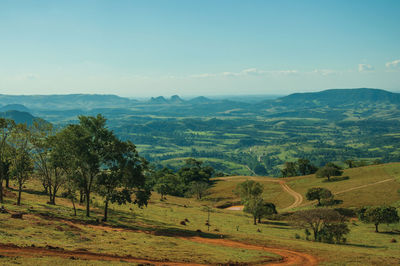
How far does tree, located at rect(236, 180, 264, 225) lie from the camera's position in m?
73.4

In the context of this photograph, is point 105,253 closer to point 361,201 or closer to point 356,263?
point 356,263

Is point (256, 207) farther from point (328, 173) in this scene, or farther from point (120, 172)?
point (328, 173)

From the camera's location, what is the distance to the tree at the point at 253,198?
241ft

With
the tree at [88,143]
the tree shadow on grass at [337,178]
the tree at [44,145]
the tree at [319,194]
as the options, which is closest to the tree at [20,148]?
the tree at [44,145]

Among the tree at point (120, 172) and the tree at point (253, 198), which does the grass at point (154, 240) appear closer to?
the tree at point (120, 172)

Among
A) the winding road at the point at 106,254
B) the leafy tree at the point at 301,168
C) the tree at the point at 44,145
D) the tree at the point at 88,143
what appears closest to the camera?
the winding road at the point at 106,254

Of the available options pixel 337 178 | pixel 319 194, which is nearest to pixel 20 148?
pixel 319 194

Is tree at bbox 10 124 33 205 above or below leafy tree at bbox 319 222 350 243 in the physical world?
above

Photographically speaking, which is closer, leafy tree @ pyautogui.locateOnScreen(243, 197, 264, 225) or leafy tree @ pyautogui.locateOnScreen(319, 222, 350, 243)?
leafy tree @ pyautogui.locateOnScreen(319, 222, 350, 243)

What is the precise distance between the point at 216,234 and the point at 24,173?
154ft

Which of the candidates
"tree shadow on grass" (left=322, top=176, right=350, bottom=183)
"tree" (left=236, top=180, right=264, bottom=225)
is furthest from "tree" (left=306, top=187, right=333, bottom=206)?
"tree shadow on grass" (left=322, top=176, right=350, bottom=183)

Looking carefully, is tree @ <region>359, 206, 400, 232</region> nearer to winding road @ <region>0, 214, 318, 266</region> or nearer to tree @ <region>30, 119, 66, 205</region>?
winding road @ <region>0, 214, 318, 266</region>

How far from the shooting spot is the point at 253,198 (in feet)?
260

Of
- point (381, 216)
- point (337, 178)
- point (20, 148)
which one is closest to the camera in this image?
point (20, 148)
